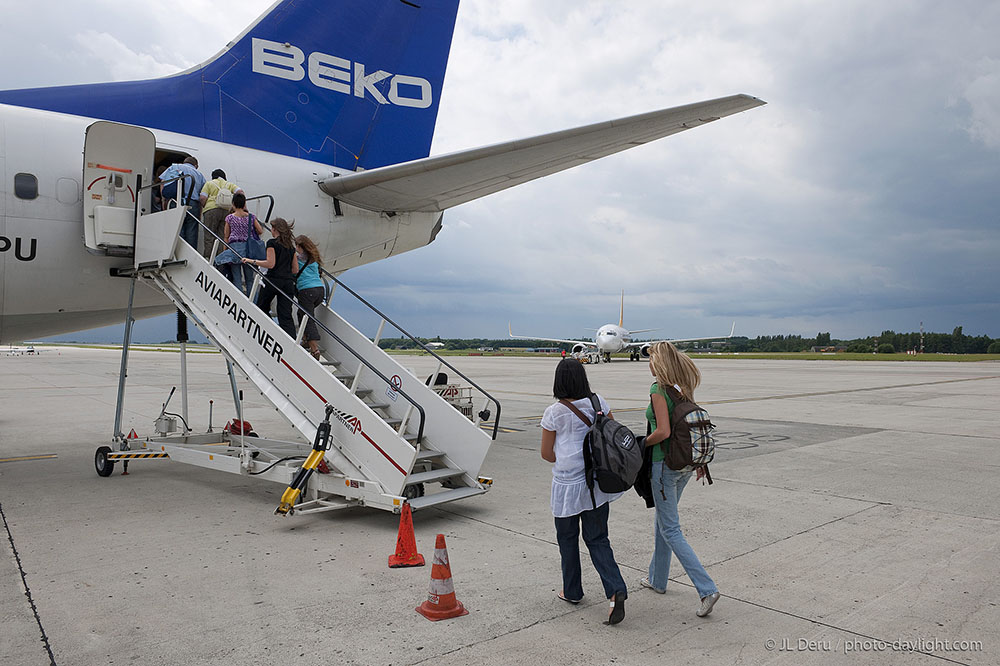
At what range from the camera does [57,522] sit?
6.46m

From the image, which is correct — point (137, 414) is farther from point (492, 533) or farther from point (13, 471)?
point (492, 533)

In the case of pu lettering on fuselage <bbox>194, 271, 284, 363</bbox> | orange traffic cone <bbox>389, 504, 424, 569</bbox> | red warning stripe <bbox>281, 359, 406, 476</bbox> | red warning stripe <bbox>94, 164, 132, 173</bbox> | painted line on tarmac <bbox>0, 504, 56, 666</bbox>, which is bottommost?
painted line on tarmac <bbox>0, 504, 56, 666</bbox>

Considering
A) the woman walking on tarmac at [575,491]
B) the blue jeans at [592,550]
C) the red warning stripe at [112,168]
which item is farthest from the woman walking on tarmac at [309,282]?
the blue jeans at [592,550]

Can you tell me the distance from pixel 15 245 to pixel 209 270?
2.33 metres

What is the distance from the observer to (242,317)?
736cm

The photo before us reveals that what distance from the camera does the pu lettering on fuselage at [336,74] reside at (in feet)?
34.1

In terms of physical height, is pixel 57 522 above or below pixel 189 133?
below

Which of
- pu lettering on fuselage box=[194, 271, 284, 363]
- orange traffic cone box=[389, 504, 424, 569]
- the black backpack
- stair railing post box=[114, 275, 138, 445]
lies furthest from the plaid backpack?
stair railing post box=[114, 275, 138, 445]

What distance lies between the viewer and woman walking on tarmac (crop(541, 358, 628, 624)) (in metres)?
4.17

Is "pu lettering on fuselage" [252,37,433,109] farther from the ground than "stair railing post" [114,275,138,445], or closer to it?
farther from the ground

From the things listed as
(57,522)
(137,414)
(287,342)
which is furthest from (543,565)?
(137,414)

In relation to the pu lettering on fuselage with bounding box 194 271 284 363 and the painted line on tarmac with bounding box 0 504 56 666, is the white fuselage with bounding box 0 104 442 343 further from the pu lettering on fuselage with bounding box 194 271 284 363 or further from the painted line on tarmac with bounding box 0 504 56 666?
the painted line on tarmac with bounding box 0 504 56 666

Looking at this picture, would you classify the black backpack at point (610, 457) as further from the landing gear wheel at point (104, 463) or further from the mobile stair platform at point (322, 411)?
the landing gear wheel at point (104, 463)

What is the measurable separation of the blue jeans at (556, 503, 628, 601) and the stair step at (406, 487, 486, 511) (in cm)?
192
